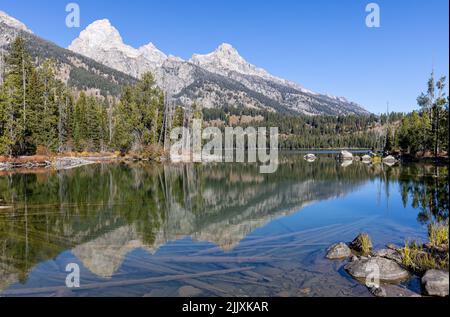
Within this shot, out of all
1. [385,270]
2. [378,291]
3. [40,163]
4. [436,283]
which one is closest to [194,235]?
[385,270]

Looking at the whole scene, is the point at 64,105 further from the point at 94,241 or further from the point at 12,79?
the point at 94,241

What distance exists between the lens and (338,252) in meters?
14.2

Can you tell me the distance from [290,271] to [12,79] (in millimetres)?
69168

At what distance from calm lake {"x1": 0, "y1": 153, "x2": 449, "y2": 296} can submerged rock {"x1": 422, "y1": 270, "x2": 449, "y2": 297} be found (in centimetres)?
73

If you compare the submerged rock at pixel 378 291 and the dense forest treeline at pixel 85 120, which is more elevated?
the dense forest treeline at pixel 85 120

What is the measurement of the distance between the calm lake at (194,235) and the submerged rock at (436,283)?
734 mm

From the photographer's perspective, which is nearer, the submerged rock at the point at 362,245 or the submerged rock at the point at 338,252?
the submerged rock at the point at 338,252

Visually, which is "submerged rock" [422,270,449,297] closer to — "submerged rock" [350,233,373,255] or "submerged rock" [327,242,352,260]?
"submerged rock" [327,242,352,260]

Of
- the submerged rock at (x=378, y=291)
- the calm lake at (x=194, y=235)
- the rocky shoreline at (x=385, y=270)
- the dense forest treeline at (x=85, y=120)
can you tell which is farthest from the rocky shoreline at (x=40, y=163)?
the submerged rock at (x=378, y=291)

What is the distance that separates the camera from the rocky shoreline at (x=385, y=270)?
10367 millimetres

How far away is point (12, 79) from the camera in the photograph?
6594 cm

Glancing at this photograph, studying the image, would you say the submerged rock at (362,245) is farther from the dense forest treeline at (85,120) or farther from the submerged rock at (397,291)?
the dense forest treeline at (85,120)

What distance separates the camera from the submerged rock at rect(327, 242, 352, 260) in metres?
14.0
